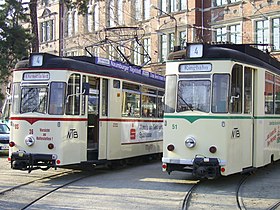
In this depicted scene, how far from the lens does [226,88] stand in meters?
12.0

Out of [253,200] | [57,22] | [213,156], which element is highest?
[57,22]

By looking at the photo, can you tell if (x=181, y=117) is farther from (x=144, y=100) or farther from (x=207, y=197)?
(x=144, y=100)

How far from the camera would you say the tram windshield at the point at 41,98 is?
1312 cm

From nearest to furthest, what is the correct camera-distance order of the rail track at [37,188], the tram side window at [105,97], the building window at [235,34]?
the rail track at [37,188] → the tram side window at [105,97] → the building window at [235,34]

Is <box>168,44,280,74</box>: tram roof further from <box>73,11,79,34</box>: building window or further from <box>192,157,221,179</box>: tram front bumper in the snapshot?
<box>73,11,79,34</box>: building window

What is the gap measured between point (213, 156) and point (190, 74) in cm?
205

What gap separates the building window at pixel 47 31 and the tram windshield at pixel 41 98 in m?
44.4

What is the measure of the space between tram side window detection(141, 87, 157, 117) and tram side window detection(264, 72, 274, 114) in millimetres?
4798

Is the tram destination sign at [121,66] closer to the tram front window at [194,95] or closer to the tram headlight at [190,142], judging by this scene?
the tram front window at [194,95]

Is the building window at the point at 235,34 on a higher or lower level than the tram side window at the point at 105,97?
higher

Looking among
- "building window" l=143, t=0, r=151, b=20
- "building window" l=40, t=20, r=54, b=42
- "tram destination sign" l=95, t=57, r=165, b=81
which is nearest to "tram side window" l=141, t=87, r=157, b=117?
"tram destination sign" l=95, t=57, r=165, b=81

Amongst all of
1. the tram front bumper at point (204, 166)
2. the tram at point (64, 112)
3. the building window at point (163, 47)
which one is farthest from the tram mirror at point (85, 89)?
the building window at point (163, 47)

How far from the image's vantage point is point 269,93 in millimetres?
14102

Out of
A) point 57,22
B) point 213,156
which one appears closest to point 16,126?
point 213,156
